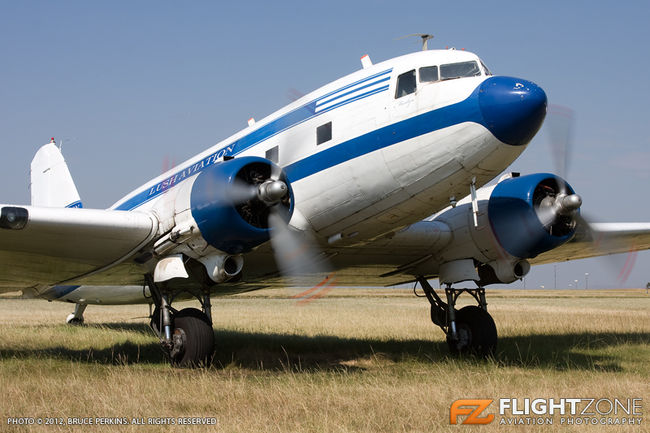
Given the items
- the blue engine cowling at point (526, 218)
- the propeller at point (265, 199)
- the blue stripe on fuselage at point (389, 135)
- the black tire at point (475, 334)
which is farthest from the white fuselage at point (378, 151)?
the black tire at point (475, 334)

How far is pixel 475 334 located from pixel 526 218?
2593 mm

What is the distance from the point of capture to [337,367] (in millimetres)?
9961

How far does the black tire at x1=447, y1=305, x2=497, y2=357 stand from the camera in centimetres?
1157

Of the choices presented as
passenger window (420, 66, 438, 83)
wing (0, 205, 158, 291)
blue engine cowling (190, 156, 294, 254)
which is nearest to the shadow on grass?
wing (0, 205, 158, 291)

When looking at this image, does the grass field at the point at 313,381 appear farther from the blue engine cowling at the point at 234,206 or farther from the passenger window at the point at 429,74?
the passenger window at the point at 429,74

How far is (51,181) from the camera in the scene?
53.3 feet

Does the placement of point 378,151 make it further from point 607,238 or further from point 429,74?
point 607,238

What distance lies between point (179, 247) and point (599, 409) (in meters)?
5.90

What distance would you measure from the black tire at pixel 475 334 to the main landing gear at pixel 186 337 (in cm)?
505

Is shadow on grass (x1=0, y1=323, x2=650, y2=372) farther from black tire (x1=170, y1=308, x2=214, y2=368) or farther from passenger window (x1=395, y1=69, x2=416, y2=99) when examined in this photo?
passenger window (x1=395, y1=69, x2=416, y2=99)

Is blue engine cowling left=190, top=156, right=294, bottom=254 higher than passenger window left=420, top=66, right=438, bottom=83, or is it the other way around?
passenger window left=420, top=66, right=438, bottom=83

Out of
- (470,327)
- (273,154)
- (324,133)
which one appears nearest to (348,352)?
(470,327)

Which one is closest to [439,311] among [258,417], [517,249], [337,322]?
[517,249]

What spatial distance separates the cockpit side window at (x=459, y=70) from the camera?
8.28m
